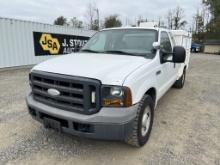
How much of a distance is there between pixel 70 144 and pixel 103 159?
2.19ft

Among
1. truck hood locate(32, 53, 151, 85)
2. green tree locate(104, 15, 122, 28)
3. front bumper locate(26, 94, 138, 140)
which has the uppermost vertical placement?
green tree locate(104, 15, 122, 28)

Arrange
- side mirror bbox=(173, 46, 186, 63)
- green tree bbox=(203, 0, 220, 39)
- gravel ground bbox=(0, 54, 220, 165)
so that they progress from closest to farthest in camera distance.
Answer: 1. gravel ground bbox=(0, 54, 220, 165)
2. side mirror bbox=(173, 46, 186, 63)
3. green tree bbox=(203, 0, 220, 39)

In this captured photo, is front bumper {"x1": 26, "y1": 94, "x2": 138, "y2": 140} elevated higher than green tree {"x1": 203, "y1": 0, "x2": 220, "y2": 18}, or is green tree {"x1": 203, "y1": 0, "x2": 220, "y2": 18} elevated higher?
green tree {"x1": 203, "y1": 0, "x2": 220, "y2": 18}

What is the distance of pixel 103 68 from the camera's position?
2641 mm

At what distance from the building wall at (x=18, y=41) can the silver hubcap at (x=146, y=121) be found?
8848 mm

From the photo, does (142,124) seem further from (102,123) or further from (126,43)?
(126,43)

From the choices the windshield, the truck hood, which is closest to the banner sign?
the windshield

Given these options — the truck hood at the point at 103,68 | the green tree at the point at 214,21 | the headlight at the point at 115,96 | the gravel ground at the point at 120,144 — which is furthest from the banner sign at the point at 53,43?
the green tree at the point at 214,21

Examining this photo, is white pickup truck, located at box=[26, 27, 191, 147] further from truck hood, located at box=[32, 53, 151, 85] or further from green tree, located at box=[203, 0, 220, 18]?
green tree, located at box=[203, 0, 220, 18]

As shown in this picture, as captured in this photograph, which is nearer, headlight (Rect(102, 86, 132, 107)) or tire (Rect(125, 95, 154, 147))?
headlight (Rect(102, 86, 132, 107))

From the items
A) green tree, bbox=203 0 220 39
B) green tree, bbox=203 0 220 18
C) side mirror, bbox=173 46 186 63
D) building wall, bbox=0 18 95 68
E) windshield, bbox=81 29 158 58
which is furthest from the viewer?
green tree, bbox=203 0 220 18

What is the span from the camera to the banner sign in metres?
11.4

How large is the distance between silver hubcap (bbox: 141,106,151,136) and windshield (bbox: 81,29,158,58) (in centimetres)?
94

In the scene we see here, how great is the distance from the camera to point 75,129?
2541mm
